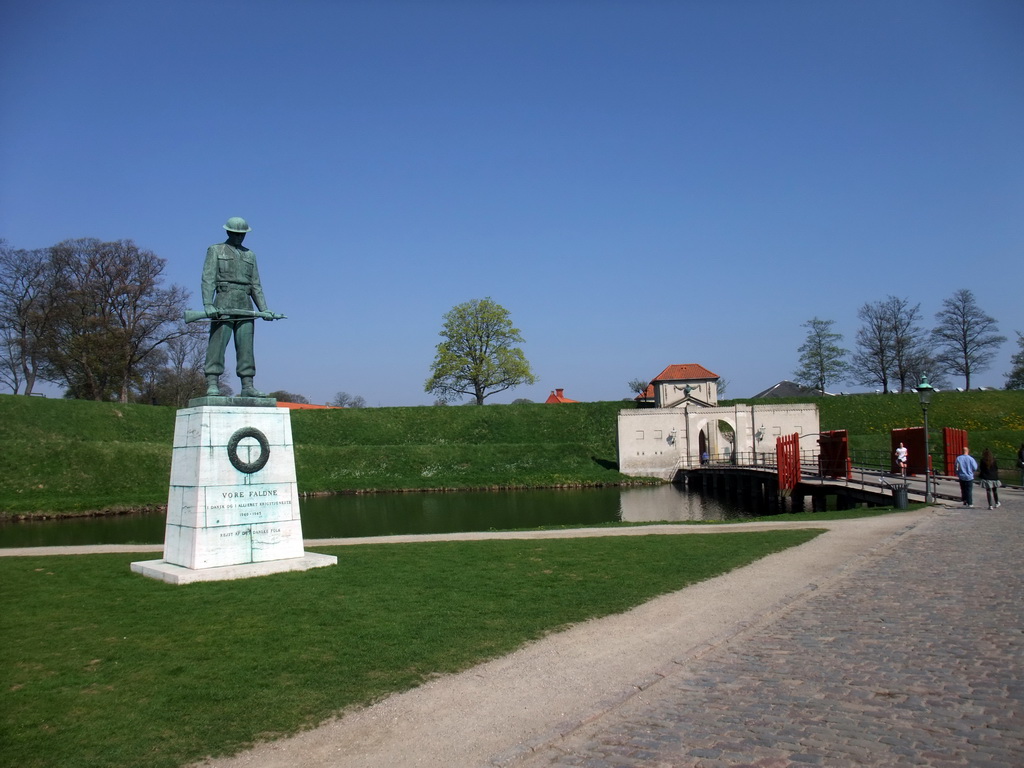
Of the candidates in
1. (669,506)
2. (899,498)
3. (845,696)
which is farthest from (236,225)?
(669,506)

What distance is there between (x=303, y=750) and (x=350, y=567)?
293 inches

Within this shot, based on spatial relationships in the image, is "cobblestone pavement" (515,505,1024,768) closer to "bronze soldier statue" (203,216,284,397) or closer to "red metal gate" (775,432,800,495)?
"bronze soldier statue" (203,216,284,397)

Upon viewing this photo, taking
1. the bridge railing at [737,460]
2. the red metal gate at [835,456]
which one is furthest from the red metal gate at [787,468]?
the bridge railing at [737,460]

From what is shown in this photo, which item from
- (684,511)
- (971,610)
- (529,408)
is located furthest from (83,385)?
(971,610)

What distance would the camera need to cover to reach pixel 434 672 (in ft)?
23.1

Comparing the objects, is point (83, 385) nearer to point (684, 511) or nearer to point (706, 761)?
point (684, 511)

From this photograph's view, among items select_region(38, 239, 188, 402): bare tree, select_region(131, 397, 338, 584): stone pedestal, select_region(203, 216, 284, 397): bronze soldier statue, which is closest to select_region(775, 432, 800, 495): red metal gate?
select_region(131, 397, 338, 584): stone pedestal

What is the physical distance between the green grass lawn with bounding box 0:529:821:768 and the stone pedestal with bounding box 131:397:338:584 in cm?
59

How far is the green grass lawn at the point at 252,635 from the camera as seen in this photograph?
5.72 m

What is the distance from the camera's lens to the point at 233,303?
42.6 feet

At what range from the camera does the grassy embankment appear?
3872cm

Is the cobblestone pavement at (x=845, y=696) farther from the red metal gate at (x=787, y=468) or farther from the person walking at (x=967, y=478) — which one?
the red metal gate at (x=787, y=468)

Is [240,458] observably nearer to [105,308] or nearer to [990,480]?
[990,480]

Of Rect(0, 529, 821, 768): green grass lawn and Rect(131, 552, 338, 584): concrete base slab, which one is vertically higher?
Rect(131, 552, 338, 584): concrete base slab
